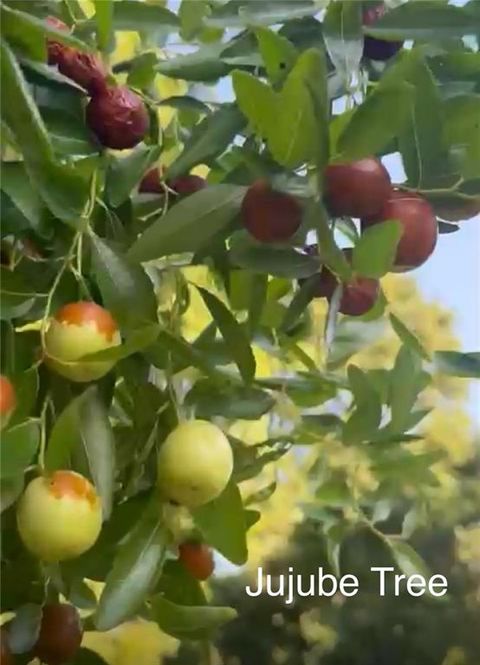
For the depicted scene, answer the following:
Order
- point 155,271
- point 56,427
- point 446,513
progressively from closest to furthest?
point 56,427 → point 155,271 → point 446,513

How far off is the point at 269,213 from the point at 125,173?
8 centimetres

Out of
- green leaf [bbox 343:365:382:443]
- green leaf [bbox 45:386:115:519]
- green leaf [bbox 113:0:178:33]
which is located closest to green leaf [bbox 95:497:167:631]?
green leaf [bbox 45:386:115:519]

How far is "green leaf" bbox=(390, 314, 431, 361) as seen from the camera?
540 mm

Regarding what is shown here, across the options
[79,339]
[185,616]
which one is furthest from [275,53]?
[185,616]

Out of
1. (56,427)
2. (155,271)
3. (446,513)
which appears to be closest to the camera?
(56,427)

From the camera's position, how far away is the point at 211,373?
52cm

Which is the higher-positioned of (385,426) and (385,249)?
(385,249)

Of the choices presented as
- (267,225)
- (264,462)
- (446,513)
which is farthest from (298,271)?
(446,513)

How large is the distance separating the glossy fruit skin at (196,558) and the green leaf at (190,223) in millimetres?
181

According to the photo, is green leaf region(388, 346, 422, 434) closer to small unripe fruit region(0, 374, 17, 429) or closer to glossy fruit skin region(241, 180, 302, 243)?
glossy fruit skin region(241, 180, 302, 243)

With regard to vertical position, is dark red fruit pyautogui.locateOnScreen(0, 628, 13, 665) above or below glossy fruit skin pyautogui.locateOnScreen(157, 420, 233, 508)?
below

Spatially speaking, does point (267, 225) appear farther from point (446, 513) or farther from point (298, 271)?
point (446, 513)

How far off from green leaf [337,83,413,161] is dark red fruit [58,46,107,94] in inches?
4.9

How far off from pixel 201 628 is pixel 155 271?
0.62ft
